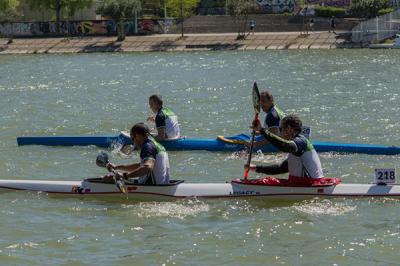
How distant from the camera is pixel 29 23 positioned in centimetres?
8769

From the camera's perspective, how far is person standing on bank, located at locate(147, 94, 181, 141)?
20203 millimetres

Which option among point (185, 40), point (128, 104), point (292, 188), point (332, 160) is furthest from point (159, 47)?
point (292, 188)

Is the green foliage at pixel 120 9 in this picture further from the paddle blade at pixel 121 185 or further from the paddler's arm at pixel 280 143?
the paddler's arm at pixel 280 143

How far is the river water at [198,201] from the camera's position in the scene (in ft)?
43.7

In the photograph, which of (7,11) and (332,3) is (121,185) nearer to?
(332,3)

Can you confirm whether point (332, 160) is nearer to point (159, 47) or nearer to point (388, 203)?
point (388, 203)

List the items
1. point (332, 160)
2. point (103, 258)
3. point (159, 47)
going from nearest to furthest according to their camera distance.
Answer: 1. point (103, 258)
2. point (332, 160)
3. point (159, 47)

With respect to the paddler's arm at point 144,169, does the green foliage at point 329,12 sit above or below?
below

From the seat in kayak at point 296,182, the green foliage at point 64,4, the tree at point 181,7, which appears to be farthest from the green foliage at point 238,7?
the seat in kayak at point 296,182

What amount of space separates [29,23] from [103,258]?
77.3 metres

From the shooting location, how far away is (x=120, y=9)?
270 feet

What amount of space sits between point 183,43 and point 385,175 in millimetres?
61281

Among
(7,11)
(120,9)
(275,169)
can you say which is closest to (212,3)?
(120,9)

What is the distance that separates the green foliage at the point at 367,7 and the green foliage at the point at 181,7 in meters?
15.5
